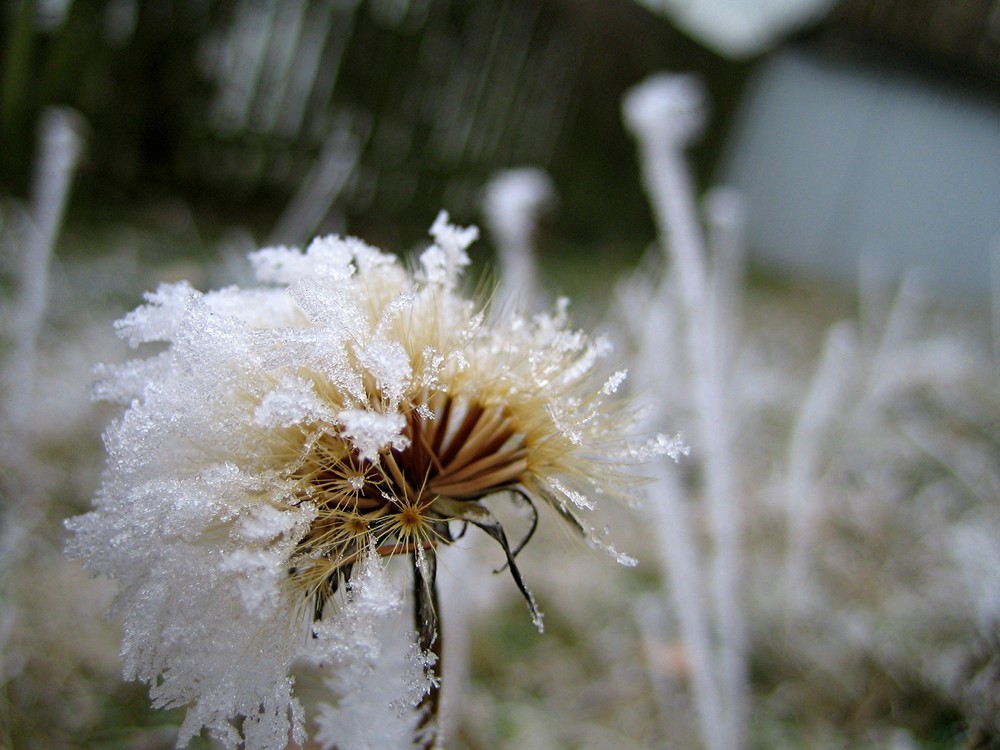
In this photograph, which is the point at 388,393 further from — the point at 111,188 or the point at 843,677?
Result: the point at 111,188

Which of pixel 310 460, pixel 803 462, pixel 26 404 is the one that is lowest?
pixel 26 404

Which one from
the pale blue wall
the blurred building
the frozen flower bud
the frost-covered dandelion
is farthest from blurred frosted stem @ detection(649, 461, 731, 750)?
the blurred building

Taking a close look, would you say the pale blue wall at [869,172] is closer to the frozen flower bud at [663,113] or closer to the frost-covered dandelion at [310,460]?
the frozen flower bud at [663,113]

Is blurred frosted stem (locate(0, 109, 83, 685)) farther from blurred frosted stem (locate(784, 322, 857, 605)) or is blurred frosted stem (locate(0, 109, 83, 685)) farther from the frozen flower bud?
blurred frosted stem (locate(784, 322, 857, 605))

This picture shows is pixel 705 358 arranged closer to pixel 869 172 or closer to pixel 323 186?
pixel 323 186

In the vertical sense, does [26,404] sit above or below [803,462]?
below

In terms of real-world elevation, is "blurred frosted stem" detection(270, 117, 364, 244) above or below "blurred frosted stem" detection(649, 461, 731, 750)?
above

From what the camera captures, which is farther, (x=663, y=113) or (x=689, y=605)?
(x=663, y=113)

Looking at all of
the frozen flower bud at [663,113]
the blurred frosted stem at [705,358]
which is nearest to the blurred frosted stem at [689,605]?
the blurred frosted stem at [705,358]

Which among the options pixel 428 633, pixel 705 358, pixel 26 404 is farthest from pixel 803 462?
pixel 26 404
